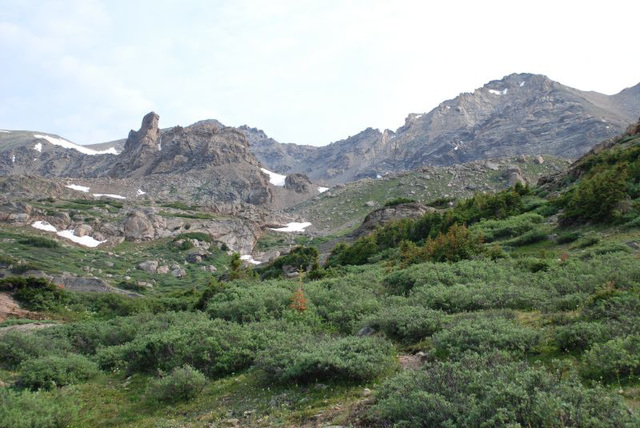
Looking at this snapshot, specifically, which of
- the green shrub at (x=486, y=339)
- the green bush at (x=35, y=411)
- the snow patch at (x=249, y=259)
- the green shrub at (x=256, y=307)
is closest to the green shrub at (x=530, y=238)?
the green shrub at (x=256, y=307)

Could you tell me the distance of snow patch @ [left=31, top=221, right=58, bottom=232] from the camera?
2719 inches

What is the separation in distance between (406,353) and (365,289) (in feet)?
21.5

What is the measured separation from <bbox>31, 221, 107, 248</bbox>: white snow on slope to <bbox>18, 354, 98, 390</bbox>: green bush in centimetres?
6604

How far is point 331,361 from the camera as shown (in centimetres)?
742

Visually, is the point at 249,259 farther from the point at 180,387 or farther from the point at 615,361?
the point at 615,361

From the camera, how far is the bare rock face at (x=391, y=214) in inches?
1772

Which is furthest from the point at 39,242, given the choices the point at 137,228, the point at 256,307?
the point at 256,307

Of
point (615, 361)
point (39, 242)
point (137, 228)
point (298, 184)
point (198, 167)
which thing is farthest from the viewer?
point (298, 184)

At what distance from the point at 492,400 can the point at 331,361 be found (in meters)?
3.23

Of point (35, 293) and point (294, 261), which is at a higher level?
point (35, 293)

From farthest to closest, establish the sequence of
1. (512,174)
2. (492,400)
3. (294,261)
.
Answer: (512,174), (294,261), (492,400)

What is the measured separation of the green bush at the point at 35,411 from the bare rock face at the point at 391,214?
37883mm

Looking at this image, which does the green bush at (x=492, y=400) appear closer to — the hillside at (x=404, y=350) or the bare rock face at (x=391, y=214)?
the hillside at (x=404, y=350)

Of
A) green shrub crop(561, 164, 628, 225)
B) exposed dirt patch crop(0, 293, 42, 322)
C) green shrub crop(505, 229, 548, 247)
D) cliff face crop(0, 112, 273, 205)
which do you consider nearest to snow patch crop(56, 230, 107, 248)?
exposed dirt patch crop(0, 293, 42, 322)
